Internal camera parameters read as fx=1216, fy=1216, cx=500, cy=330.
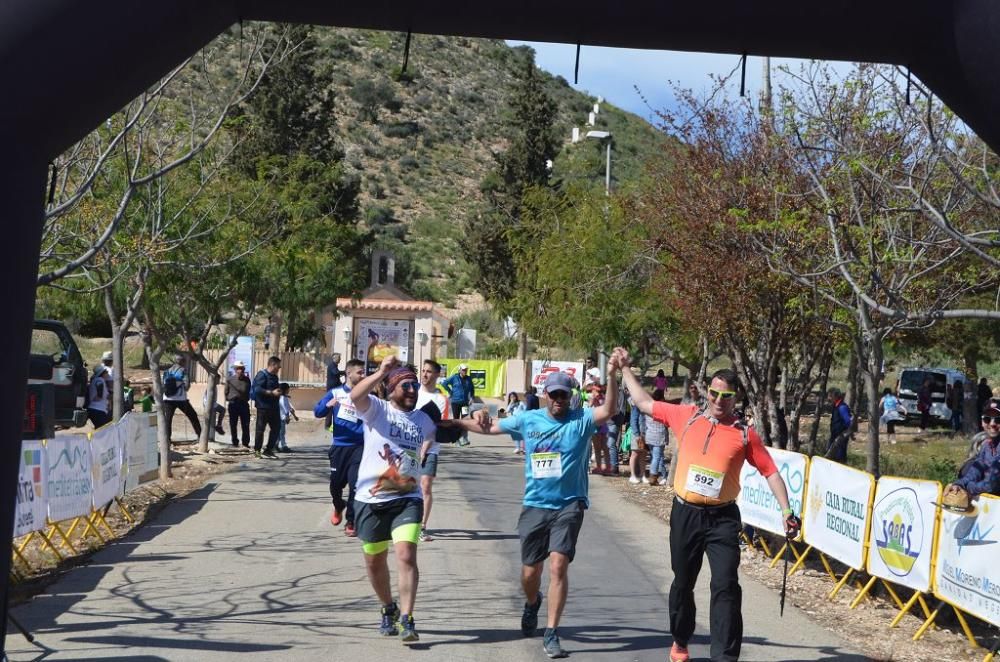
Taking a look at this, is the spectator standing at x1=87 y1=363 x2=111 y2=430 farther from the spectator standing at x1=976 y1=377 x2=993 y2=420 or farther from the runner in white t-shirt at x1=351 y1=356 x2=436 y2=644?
the spectator standing at x1=976 y1=377 x2=993 y2=420

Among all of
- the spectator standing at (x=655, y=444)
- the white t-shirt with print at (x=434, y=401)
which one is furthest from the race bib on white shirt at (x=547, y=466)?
the spectator standing at (x=655, y=444)

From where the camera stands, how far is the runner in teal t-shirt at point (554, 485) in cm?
813

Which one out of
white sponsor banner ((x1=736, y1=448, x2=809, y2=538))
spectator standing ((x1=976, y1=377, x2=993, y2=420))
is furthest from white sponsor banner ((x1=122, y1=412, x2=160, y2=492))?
spectator standing ((x1=976, y1=377, x2=993, y2=420))

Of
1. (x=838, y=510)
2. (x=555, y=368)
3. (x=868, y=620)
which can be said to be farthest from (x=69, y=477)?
(x=555, y=368)

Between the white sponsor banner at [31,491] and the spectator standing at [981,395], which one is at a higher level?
the spectator standing at [981,395]

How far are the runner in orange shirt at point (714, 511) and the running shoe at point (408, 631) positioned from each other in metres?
1.73

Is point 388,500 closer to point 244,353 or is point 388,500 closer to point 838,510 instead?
point 838,510

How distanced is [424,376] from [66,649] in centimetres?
581

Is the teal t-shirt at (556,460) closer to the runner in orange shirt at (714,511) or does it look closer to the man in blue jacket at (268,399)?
the runner in orange shirt at (714,511)

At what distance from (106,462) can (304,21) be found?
8.39 metres

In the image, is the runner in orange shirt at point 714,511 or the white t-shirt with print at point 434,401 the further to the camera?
the white t-shirt with print at point 434,401

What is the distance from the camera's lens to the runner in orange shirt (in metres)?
7.50

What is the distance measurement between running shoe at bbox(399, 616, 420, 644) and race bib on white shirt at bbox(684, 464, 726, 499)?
2101 mm

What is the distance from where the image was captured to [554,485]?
8266mm
